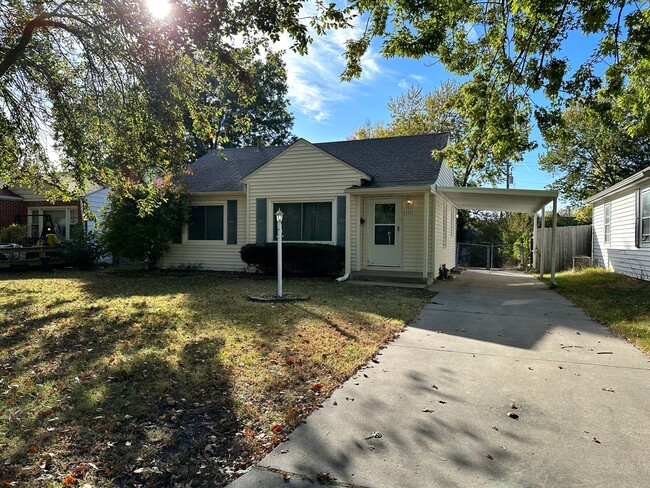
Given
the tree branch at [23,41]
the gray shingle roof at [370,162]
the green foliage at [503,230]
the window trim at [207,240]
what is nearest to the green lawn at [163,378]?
the tree branch at [23,41]

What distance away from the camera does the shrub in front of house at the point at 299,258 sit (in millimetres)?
12062

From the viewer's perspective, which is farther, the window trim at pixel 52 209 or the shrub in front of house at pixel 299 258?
the window trim at pixel 52 209

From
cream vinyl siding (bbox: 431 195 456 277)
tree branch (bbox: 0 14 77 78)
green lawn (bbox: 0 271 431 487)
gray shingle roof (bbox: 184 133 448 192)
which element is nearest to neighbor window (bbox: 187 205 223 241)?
gray shingle roof (bbox: 184 133 448 192)

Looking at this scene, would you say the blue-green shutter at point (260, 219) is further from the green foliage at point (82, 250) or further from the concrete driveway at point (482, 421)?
the concrete driveway at point (482, 421)

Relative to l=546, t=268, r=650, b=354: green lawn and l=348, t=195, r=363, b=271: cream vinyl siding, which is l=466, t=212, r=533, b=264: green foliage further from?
l=348, t=195, r=363, b=271: cream vinyl siding

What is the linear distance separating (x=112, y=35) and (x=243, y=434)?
24.7 feet

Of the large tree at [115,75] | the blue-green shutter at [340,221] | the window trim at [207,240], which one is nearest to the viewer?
the large tree at [115,75]

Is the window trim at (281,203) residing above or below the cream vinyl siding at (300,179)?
below

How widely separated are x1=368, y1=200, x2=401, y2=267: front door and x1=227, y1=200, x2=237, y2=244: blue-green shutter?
4.75 meters

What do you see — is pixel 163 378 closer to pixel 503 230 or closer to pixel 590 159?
pixel 503 230

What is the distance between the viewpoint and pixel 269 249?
41.6 feet

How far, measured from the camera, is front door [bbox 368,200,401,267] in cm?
1232

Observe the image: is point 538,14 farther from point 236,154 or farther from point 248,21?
point 236,154

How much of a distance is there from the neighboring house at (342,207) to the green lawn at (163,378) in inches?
160
